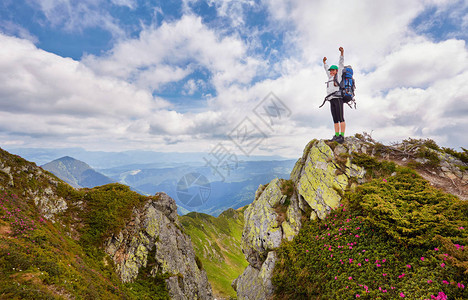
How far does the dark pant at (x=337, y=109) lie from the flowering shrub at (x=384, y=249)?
700 cm

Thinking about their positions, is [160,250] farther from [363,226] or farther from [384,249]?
[384,249]

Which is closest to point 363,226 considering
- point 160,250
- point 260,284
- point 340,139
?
point 260,284

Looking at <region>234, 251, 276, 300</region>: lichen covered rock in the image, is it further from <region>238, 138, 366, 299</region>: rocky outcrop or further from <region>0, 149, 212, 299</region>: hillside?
<region>0, 149, 212, 299</region>: hillside

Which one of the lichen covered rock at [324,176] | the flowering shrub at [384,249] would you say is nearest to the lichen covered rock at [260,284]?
the flowering shrub at [384,249]

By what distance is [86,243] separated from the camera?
57.6ft

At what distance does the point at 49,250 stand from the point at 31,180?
1009 cm

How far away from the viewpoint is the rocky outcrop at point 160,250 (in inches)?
763

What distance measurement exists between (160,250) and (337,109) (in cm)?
2590

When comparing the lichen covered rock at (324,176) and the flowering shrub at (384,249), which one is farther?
the lichen covered rock at (324,176)

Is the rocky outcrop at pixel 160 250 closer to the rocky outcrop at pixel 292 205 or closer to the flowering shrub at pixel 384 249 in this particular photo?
the rocky outcrop at pixel 292 205

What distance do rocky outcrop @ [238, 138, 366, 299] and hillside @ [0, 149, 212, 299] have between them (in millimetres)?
10280

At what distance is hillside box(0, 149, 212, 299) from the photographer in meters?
10.0

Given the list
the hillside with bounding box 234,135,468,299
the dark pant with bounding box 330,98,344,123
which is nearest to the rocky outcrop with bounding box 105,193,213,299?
the hillside with bounding box 234,135,468,299

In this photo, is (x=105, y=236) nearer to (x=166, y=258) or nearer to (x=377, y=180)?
(x=166, y=258)
